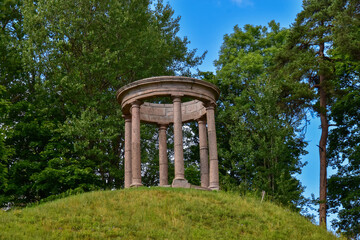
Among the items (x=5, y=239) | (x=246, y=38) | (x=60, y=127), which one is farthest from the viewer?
(x=246, y=38)

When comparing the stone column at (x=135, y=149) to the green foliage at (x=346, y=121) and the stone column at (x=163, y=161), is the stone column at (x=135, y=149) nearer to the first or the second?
the stone column at (x=163, y=161)

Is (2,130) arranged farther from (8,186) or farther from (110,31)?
(110,31)

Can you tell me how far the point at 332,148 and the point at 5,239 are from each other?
1281 inches

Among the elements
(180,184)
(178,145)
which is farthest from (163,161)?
(180,184)

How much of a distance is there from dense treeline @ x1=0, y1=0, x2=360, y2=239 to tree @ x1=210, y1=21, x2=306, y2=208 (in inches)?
6.2

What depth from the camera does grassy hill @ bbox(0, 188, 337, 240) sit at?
17.4m

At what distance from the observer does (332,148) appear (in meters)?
40.5

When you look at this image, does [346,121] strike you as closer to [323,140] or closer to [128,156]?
[323,140]

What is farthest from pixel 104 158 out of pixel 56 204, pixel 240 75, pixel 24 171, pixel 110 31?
pixel 240 75

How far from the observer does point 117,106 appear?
36.6 m

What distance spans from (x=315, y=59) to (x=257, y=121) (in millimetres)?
7539

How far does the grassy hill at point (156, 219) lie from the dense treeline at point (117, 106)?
9.23 metres

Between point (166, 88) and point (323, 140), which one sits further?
point (323, 140)

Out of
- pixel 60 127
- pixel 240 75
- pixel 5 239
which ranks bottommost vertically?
pixel 5 239
